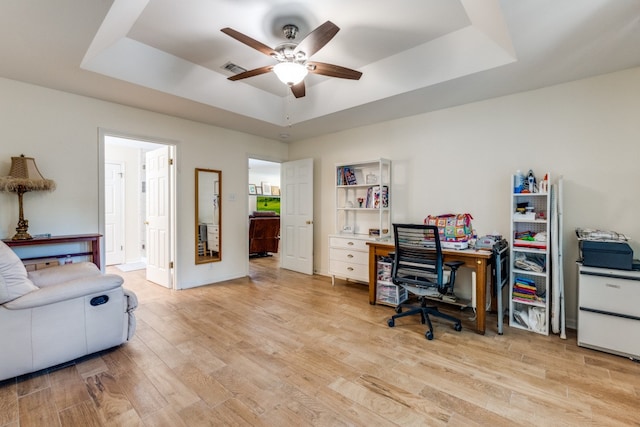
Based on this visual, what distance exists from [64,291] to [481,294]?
3401mm

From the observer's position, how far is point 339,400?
5.72 feet

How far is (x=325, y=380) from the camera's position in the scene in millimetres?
1942

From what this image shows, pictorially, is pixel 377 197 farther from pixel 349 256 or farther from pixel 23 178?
pixel 23 178

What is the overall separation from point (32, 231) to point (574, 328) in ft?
17.8

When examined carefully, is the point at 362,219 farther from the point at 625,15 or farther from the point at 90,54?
the point at 90,54

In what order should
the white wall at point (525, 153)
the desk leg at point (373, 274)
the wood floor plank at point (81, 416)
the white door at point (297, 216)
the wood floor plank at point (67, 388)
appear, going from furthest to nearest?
1. the white door at point (297, 216)
2. the desk leg at point (373, 274)
3. the white wall at point (525, 153)
4. the wood floor plank at point (67, 388)
5. the wood floor plank at point (81, 416)

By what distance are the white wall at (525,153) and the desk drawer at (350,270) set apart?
2.85ft

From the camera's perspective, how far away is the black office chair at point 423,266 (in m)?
2.61

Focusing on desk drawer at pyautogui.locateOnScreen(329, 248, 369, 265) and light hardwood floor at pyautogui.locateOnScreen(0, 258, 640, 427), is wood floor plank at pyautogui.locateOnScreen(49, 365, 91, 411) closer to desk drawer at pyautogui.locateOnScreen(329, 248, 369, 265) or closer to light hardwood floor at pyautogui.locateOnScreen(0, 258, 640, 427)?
light hardwood floor at pyautogui.locateOnScreen(0, 258, 640, 427)

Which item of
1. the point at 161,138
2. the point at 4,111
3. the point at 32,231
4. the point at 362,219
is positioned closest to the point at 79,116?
the point at 4,111

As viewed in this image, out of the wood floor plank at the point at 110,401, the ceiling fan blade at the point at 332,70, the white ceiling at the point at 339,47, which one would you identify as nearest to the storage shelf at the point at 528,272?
the white ceiling at the point at 339,47

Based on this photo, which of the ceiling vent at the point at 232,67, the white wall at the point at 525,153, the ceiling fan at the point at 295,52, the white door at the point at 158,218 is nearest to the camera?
the ceiling fan at the point at 295,52

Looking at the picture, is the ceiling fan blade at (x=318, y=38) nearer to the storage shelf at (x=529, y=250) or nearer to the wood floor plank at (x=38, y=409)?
the storage shelf at (x=529, y=250)

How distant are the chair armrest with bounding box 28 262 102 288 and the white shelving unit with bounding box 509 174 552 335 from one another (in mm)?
3918
